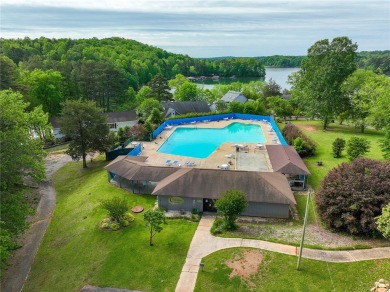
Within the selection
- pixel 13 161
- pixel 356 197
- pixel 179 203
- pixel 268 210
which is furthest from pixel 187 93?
pixel 356 197

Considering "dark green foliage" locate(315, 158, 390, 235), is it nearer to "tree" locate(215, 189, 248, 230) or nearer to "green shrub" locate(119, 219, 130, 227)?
"tree" locate(215, 189, 248, 230)

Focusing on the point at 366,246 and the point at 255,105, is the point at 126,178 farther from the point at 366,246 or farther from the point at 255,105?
the point at 255,105

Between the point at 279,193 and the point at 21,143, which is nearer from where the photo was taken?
the point at 21,143

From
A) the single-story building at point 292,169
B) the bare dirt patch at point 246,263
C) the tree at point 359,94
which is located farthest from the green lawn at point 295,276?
the tree at point 359,94

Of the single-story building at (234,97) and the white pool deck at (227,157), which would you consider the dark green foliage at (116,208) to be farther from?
the single-story building at (234,97)

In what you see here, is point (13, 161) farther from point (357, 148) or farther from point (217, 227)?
point (357, 148)

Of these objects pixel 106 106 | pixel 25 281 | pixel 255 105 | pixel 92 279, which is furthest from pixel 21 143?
pixel 106 106

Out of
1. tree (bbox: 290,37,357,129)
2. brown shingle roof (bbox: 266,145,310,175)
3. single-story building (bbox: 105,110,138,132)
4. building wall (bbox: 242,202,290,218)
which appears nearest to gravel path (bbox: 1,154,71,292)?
building wall (bbox: 242,202,290,218)
